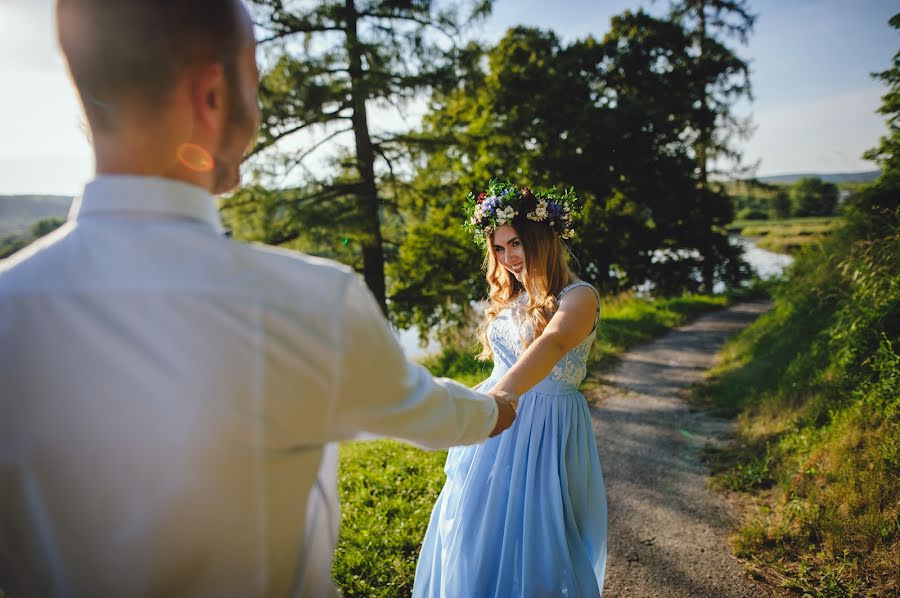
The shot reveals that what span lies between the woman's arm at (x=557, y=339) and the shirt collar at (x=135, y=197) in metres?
1.40

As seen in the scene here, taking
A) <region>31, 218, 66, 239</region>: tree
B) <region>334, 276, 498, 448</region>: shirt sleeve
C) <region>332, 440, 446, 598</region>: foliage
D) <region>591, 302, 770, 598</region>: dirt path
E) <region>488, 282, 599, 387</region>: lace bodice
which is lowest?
<region>591, 302, 770, 598</region>: dirt path

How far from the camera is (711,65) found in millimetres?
16000

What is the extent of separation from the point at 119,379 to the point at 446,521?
2131 millimetres

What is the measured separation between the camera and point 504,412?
62.5 inches

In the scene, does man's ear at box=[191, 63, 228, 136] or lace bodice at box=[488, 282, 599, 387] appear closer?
man's ear at box=[191, 63, 228, 136]

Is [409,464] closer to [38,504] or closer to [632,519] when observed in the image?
[632,519]

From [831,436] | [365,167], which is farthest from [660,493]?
[365,167]

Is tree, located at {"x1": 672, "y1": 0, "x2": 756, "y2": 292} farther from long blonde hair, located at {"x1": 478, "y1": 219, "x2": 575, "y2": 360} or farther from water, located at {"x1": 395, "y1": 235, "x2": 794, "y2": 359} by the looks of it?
long blonde hair, located at {"x1": 478, "y1": 219, "x2": 575, "y2": 360}

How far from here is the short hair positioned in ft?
2.65

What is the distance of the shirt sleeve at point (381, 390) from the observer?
0.90 metres

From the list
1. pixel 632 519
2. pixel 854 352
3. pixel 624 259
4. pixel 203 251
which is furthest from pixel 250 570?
pixel 624 259

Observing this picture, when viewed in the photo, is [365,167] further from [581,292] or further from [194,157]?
[194,157]

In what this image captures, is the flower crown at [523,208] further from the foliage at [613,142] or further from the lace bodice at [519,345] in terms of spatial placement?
the foliage at [613,142]

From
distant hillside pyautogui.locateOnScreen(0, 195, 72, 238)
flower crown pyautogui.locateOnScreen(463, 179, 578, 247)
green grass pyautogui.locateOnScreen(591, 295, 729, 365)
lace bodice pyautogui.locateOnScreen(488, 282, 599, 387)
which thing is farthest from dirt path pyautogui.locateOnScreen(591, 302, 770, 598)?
distant hillside pyautogui.locateOnScreen(0, 195, 72, 238)
